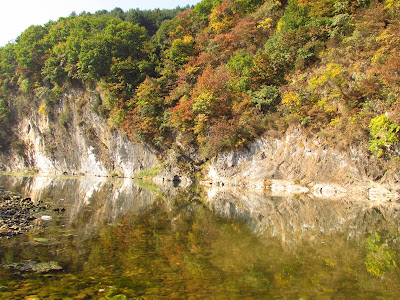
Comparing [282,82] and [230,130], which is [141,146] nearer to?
[230,130]

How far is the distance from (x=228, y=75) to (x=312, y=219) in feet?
64.4

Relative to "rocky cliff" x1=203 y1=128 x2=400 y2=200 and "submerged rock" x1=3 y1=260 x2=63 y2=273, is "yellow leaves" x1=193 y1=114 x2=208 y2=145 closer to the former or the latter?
"rocky cliff" x1=203 y1=128 x2=400 y2=200

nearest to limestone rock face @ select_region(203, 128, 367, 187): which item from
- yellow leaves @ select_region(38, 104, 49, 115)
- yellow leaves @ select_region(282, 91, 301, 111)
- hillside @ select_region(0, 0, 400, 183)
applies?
hillside @ select_region(0, 0, 400, 183)

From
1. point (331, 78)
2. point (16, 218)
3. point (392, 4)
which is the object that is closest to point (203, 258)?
point (16, 218)

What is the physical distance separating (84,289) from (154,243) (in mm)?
2472

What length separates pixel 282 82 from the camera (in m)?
23.7

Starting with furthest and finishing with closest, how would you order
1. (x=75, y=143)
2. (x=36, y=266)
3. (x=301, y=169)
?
(x=75, y=143)
(x=301, y=169)
(x=36, y=266)

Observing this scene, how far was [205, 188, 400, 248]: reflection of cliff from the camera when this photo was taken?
730 centimetres

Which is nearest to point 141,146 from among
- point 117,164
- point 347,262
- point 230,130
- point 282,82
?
point 117,164

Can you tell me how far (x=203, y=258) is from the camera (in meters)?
5.44

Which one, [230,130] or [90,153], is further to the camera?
[90,153]

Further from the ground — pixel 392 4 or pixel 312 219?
pixel 392 4

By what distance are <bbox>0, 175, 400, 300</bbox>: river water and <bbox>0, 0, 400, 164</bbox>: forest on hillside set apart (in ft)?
34.0

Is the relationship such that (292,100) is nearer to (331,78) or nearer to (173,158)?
(331,78)
